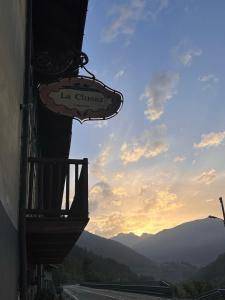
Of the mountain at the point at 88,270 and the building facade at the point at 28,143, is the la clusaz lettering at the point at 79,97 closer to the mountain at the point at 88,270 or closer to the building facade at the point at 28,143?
the building facade at the point at 28,143

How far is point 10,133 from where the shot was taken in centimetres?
663

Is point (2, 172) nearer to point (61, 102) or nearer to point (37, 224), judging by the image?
point (37, 224)

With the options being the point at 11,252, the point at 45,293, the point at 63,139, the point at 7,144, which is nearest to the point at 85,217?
the point at 11,252

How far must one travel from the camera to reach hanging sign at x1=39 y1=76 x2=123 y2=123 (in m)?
9.22

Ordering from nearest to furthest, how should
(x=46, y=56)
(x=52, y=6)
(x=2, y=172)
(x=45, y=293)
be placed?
(x=2, y=172) → (x=52, y=6) → (x=46, y=56) → (x=45, y=293)

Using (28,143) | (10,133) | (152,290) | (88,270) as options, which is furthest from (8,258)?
(88,270)

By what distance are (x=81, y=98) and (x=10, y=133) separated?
2.98 m

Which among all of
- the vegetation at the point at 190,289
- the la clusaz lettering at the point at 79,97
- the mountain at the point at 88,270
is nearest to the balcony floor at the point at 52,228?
the la clusaz lettering at the point at 79,97

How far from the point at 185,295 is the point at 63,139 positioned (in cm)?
2505

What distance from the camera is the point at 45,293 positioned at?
2045cm

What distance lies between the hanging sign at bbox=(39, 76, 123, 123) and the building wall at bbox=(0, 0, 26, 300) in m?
0.99

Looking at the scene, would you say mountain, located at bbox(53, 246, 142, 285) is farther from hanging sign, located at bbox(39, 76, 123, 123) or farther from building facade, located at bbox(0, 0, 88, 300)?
hanging sign, located at bbox(39, 76, 123, 123)

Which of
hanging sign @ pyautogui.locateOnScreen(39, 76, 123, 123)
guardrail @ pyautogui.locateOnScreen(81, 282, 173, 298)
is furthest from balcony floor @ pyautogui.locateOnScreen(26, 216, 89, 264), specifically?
guardrail @ pyautogui.locateOnScreen(81, 282, 173, 298)

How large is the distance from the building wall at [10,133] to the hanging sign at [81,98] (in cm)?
99
